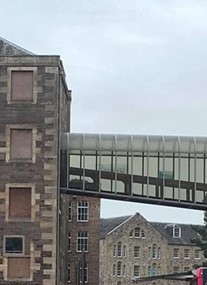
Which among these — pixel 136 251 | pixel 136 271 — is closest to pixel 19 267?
pixel 136 271

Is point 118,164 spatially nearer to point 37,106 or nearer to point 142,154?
point 142,154

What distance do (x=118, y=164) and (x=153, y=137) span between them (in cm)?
247

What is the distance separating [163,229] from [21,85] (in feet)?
275

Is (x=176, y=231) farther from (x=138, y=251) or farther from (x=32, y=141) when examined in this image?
(x=32, y=141)

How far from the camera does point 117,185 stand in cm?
4647

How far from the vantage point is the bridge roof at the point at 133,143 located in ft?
153

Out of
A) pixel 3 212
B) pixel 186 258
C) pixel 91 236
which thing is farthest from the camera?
pixel 186 258

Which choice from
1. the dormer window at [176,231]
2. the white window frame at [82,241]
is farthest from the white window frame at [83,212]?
the dormer window at [176,231]

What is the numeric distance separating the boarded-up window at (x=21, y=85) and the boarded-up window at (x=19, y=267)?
8.34 metres

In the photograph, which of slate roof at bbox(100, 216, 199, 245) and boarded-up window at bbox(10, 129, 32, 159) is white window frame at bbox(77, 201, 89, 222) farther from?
boarded-up window at bbox(10, 129, 32, 159)

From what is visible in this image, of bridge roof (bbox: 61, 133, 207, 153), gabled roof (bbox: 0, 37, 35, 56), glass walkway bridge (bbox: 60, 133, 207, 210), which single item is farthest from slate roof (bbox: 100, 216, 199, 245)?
bridge roof (bbox: 61, 133, 207, 153)

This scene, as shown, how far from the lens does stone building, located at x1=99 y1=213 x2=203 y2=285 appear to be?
4466 inches

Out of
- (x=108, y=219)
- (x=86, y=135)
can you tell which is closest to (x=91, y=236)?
(x=108, y=219)

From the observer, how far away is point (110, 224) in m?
120
